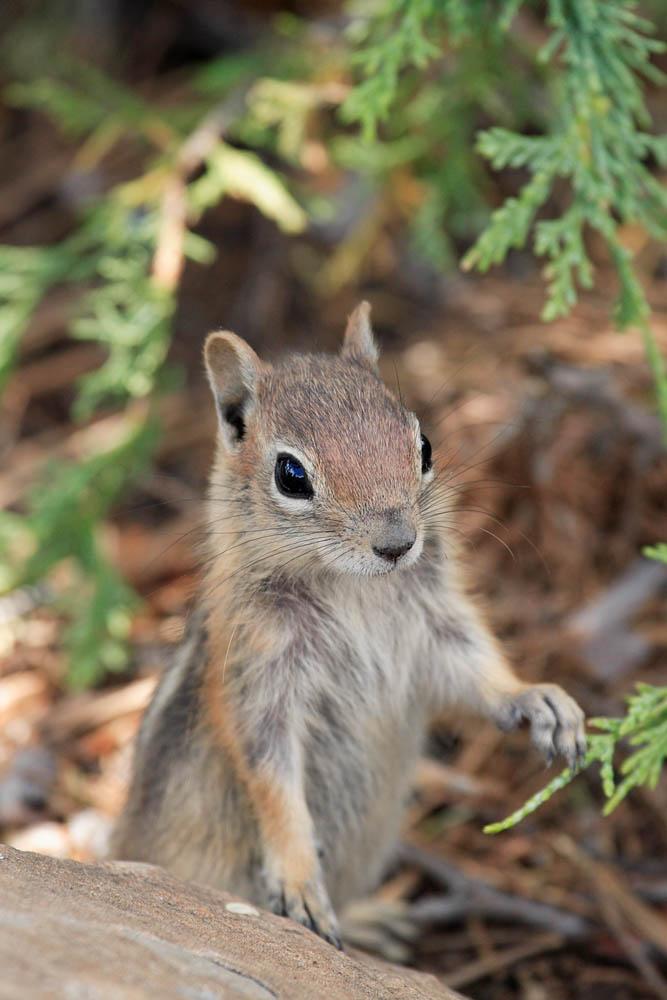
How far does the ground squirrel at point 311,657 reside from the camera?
273cm

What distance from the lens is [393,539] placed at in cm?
257


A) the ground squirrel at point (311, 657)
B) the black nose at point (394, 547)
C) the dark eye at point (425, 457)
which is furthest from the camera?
the dark eye at point (425, 457)

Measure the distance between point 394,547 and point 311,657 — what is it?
20.8 inches

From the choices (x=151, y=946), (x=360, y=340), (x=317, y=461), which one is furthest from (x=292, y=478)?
(x=151, y=946)

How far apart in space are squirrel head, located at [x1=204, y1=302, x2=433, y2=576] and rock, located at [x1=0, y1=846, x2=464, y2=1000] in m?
0.78

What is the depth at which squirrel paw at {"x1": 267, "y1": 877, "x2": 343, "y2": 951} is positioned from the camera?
9.01ft

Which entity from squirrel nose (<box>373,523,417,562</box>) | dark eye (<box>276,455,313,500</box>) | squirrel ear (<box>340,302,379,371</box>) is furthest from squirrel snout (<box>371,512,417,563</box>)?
squirrel ear (<box>340,302,379,371</box>)

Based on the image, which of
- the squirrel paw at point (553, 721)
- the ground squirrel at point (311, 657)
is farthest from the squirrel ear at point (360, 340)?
the squirrel paw at point (553, 721)

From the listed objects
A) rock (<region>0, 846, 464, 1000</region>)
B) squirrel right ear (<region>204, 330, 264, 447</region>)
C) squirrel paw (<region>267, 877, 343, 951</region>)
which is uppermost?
squirrel right ear (<region>204, 330, 264, 447</region>)

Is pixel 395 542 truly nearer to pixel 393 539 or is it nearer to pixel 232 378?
pixel 393 539

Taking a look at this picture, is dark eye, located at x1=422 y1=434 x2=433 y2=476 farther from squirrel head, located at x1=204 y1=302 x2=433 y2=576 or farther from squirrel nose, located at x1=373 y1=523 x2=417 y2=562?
squirrel nose, located at x1=373 y1=523 x2=417 y2=562

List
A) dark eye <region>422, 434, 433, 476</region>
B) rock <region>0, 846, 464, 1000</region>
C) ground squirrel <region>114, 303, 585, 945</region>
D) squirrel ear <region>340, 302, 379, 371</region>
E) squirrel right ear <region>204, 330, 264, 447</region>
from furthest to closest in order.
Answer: squirrel ear <region>340, 302, 379, 371</region>
squirrel right ear <region>204, 330, 264, 447</region>
dark eye <region>422, 434, 433, 476</region>
ground squirrel <region>114, 303, 585, 945</region>
rock <region>0, 846, 464, 1000</region>

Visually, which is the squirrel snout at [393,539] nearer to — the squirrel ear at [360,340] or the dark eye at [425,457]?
the dark eye at [425,457]

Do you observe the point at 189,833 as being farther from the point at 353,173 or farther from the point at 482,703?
the point at 353,173
